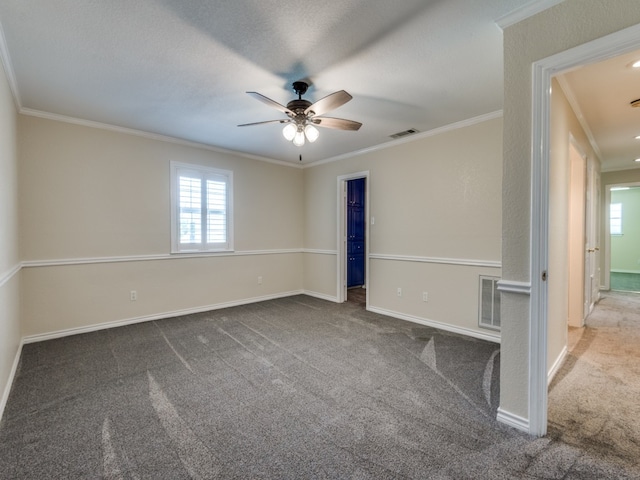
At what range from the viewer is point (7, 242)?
239 centimetres

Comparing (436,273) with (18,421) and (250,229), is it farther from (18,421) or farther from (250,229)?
(18,421)

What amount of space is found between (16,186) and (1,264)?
4.79 ft

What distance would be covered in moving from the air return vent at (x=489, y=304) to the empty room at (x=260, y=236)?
23 mm

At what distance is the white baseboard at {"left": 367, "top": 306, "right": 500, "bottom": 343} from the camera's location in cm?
336

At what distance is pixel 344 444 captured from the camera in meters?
1.70

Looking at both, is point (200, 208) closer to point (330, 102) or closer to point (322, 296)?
point (322, 296)

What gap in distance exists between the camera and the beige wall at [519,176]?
1.69 meters

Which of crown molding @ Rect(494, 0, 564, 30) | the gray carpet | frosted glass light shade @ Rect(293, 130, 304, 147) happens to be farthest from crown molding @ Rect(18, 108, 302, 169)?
crown molding @ Rect(494, 0, 564, 30)

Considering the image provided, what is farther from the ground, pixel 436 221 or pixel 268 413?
pixel 436 221

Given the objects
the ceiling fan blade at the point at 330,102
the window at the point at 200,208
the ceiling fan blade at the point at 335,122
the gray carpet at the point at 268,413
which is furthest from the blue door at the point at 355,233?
the ceiling fan blade at the point at 330,102

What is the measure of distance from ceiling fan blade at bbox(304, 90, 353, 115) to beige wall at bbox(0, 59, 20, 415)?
91.3 inches

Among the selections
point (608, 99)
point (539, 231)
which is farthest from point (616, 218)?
point (539, 231)

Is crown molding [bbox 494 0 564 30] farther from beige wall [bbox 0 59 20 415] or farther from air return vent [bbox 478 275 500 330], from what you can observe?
beige wall [bbox 0 59 20 415]

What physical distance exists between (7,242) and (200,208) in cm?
232
